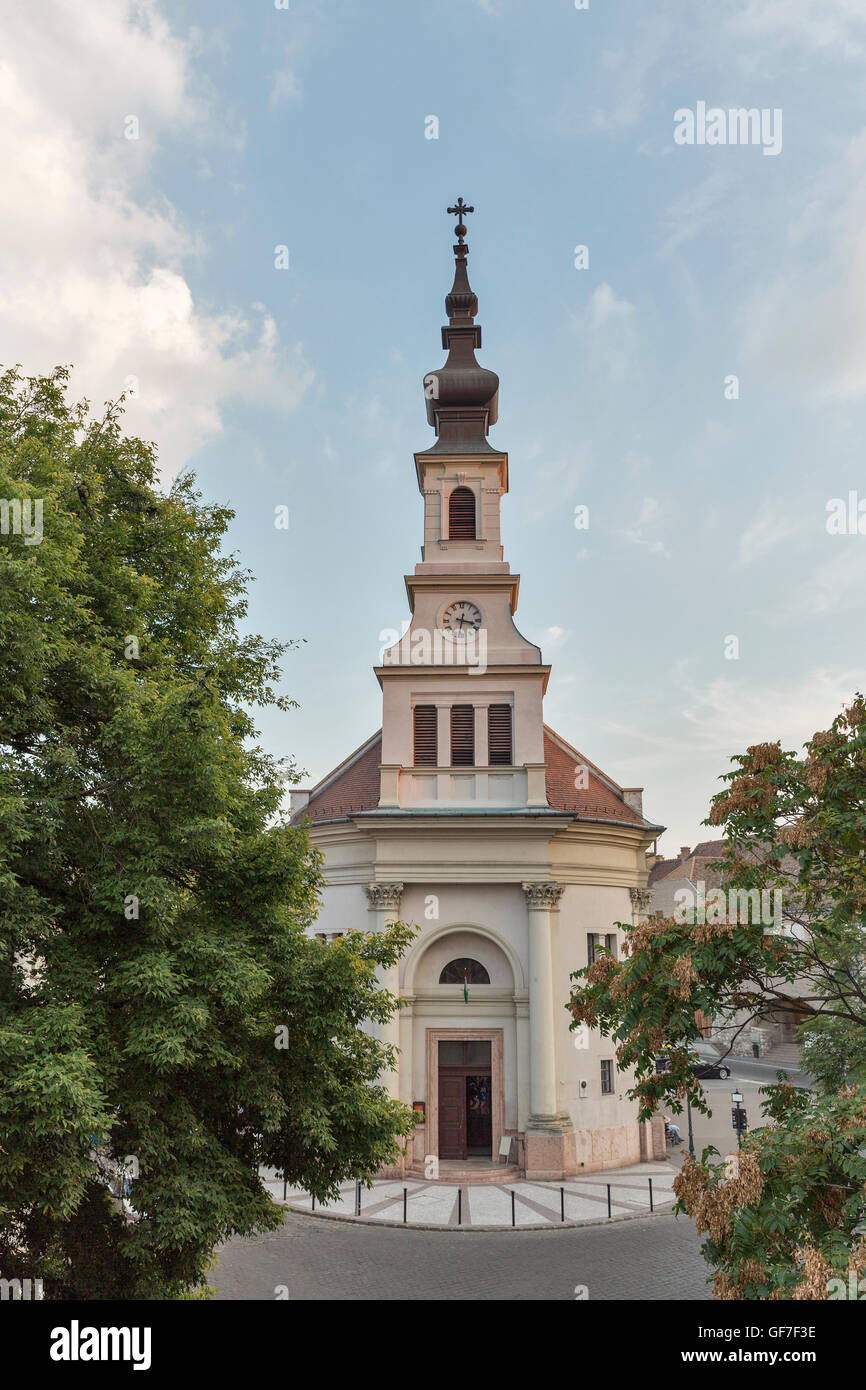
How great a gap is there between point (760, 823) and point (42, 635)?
7999 mm

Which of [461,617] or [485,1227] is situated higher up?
[461,617]

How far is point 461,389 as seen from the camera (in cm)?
3372

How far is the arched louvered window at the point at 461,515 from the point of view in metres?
33.0

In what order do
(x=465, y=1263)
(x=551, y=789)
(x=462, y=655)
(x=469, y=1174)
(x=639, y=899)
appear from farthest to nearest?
(x=639, y=899), (x=551, y=789), (x=462, y=655), (x=469, y=1174), (x=465, y=1263)

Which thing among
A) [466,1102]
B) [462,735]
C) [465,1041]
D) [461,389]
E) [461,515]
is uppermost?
[461,389]

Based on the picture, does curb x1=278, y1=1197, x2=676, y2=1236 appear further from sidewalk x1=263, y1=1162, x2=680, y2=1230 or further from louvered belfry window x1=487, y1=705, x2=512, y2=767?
louvered belfry window x1=487, y1=705, x2=512, y2=767

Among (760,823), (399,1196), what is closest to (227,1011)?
(760,823)

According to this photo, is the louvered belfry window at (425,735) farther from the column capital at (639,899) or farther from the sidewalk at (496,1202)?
the sidewalk at (496,1202)

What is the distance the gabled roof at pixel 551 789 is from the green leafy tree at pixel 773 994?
19553 mm

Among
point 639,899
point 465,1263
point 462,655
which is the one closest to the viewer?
point 465,1263

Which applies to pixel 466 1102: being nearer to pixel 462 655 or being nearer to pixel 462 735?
pixel 462 735

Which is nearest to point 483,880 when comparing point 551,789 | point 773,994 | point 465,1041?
point 551,789

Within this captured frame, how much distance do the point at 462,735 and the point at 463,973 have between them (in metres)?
7.57

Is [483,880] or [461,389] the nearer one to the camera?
[483,880]
